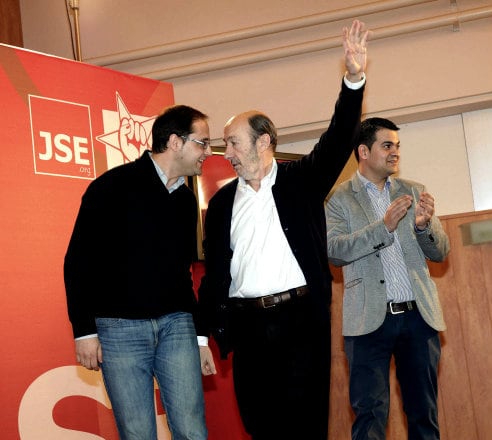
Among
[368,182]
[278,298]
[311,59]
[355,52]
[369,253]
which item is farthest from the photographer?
[311,59]

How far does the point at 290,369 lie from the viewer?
3.32 meters

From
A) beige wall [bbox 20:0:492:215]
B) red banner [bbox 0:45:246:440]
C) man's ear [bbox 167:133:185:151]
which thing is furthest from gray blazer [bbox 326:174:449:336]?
beige wall [bbox 20:0:492:215]

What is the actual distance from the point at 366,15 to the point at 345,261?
272 cm

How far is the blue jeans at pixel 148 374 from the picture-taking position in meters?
3.19

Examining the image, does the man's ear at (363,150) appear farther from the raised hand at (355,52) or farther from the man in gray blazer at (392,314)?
the raised hand at (355,52)

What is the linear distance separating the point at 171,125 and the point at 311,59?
2.90 m

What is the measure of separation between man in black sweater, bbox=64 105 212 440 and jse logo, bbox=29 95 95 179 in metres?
1.14

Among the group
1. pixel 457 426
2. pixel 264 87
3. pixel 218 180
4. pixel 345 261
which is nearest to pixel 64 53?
pixel 264 87

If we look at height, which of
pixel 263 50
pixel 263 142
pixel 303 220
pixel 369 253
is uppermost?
pixel 263 50

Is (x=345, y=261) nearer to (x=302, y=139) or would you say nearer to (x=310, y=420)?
(x=310, y=420)

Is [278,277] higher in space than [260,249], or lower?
lower

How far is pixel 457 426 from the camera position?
5.01 metres

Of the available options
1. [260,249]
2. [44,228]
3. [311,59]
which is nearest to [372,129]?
[260,249]

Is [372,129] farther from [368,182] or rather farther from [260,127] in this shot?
[260,127]
